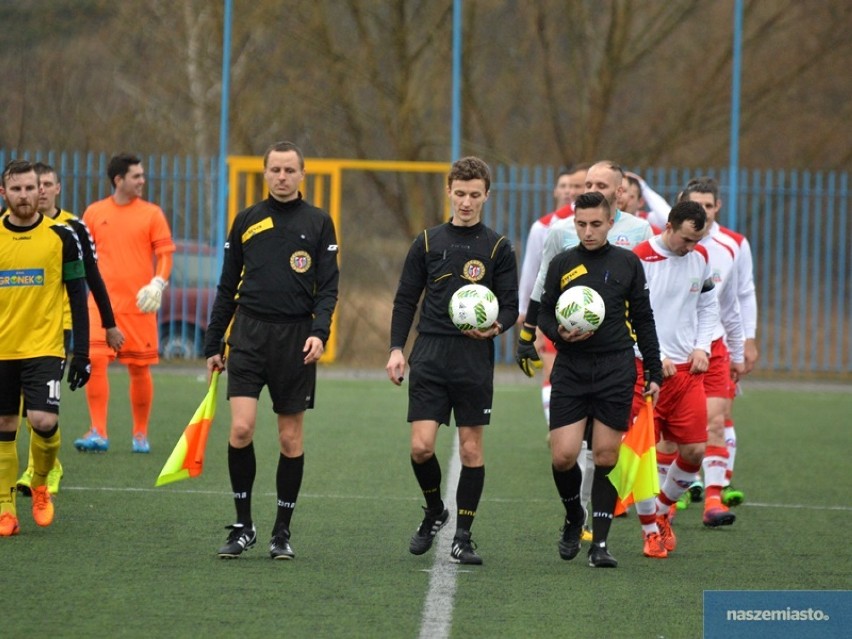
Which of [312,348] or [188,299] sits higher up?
[188,299]

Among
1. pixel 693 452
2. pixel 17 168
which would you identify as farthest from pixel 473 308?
pixel 17 168

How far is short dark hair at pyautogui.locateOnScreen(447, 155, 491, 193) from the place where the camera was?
7449 mm

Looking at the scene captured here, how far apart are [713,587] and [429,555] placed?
155 centimetres

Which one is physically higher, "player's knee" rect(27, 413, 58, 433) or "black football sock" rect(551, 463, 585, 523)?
"player's knee" rect(27, 413, 58, 433)

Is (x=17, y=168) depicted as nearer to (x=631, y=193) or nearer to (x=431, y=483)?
(x=431, y=483)

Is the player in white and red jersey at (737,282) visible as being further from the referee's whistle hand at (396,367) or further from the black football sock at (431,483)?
the referee's whistle hand at (396,367)

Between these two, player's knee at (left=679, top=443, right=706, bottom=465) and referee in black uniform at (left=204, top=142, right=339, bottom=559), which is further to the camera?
player's knee at (left=679, top=443, right=706, bottom=465)

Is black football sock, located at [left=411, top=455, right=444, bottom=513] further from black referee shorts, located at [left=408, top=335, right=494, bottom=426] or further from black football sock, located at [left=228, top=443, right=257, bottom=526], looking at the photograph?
black football sock, located at [left=228, top=443, right=257, bottom=526]

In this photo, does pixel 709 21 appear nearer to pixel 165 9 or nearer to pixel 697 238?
pixel 165 9

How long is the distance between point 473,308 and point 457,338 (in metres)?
0.28

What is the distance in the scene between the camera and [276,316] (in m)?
7.36

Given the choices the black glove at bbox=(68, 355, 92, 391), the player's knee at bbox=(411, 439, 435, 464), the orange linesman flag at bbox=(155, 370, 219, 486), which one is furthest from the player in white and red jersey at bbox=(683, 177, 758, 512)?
the black glove at bbox=(68, 355, 92, 391)

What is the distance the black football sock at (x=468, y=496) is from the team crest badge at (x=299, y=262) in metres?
1.34

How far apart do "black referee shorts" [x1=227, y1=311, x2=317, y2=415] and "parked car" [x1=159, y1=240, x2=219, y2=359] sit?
13.9 m
